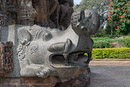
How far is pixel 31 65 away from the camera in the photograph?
2.15m

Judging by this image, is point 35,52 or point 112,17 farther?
point 112,17

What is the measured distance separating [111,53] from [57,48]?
12.4m

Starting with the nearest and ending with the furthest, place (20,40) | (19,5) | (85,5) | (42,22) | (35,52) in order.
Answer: (35,52) → (20,40) → (19,5) → (42,22) → (85,5)

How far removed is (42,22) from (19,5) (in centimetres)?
68

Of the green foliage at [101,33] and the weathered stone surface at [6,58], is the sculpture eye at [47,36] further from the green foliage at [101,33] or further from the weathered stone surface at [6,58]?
the green foliage at [101,33]

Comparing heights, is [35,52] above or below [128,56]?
above

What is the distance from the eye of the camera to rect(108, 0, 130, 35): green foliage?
68.2ft

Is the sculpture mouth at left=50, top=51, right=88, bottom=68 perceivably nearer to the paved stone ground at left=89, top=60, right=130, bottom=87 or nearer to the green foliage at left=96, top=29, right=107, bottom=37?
the paved stone ground at left=89, top=60, right=130, bottom=87

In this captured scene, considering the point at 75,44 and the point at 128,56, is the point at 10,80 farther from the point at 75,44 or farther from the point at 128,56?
the point at 128,56

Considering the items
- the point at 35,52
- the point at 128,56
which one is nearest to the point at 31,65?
the point at 35,52

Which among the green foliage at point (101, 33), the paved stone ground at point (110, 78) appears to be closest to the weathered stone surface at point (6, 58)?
the paved stone ground at point (110, 78)

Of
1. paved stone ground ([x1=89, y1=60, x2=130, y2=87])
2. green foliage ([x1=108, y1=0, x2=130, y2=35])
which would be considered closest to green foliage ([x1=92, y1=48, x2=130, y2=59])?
paved stone ground ([x1=89, y1=60, x2=130, y2=87])

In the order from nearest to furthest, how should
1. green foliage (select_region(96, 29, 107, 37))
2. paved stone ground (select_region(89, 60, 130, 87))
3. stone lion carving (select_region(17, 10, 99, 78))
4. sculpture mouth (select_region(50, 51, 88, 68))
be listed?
stone lion carving (select_region(17, 10, 99, 78)) < sculpture mouth (select_region(50, 51, 88, 68)) < paved stone ground (select_region(89, 60, 130, 87)) < green foliage (select_region(96, 29, 107, 37))

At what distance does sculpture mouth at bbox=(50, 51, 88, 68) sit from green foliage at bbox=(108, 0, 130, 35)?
63.7 feet
